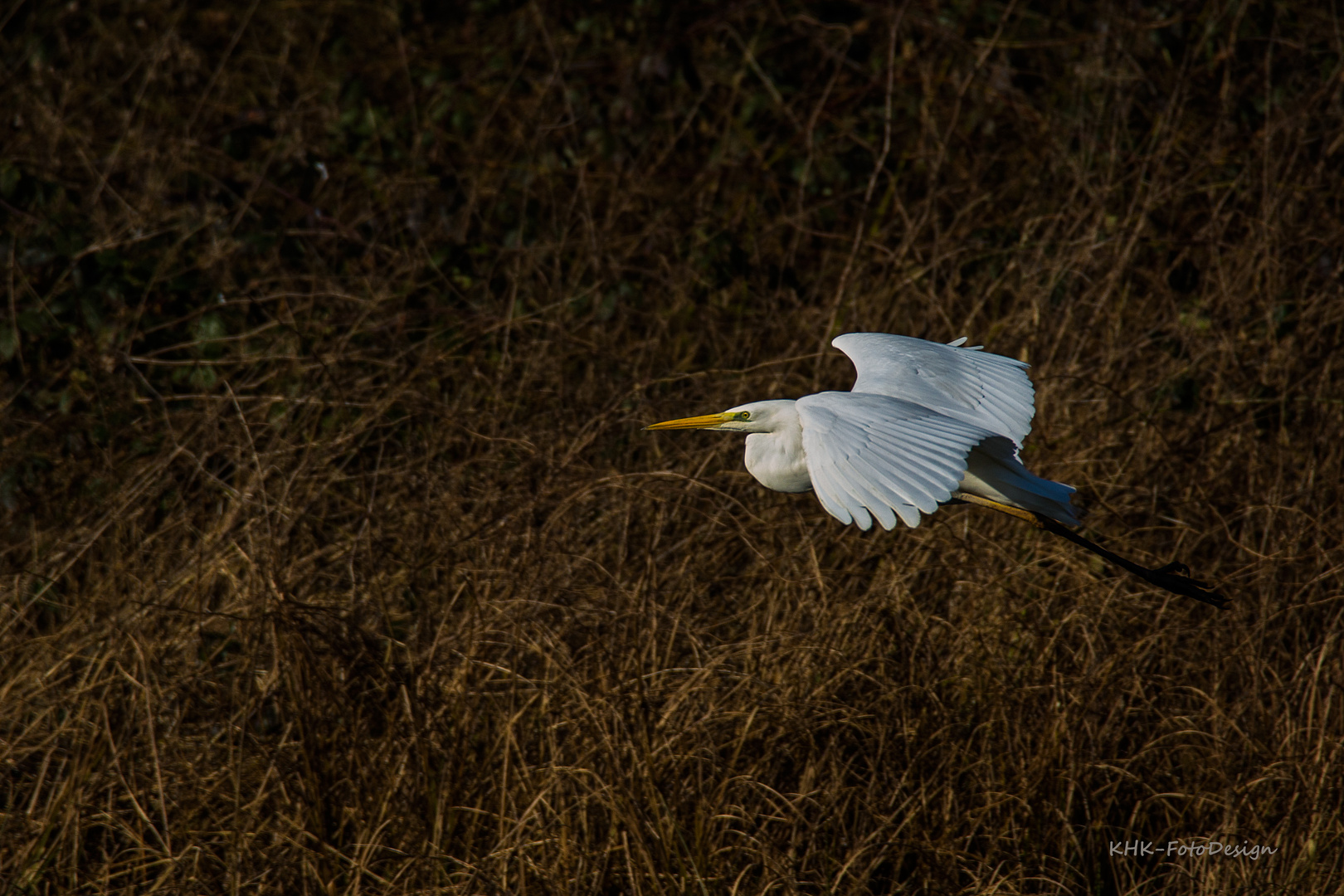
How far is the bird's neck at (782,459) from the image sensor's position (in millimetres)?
2748

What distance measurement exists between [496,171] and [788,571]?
2.63 meters

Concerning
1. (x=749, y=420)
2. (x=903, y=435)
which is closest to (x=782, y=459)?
(x=749, y=420)

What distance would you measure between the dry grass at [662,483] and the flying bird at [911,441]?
0.59 feet

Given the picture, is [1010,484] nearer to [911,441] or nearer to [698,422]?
[911,441]

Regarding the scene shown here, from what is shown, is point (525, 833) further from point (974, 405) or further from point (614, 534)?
point (974, 405)

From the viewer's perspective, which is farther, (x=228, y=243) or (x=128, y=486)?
(x=228, y=243)

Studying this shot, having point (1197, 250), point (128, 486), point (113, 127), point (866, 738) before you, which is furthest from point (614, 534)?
point (113, 127)

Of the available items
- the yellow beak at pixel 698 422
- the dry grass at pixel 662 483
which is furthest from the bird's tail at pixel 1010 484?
the yellow beak at pixel 698 422

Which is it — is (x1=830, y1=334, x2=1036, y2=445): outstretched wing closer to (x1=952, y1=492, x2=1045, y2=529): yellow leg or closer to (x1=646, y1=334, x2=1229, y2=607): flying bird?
(x1=646, y1=334, x2=1229, y2=607): flying bird

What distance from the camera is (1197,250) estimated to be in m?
4.03

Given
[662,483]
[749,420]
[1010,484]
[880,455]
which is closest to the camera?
[880,455]

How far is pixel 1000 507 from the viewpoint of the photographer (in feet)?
9.17

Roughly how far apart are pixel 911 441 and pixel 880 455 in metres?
0.10

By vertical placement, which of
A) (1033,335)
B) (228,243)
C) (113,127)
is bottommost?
(113,127)
